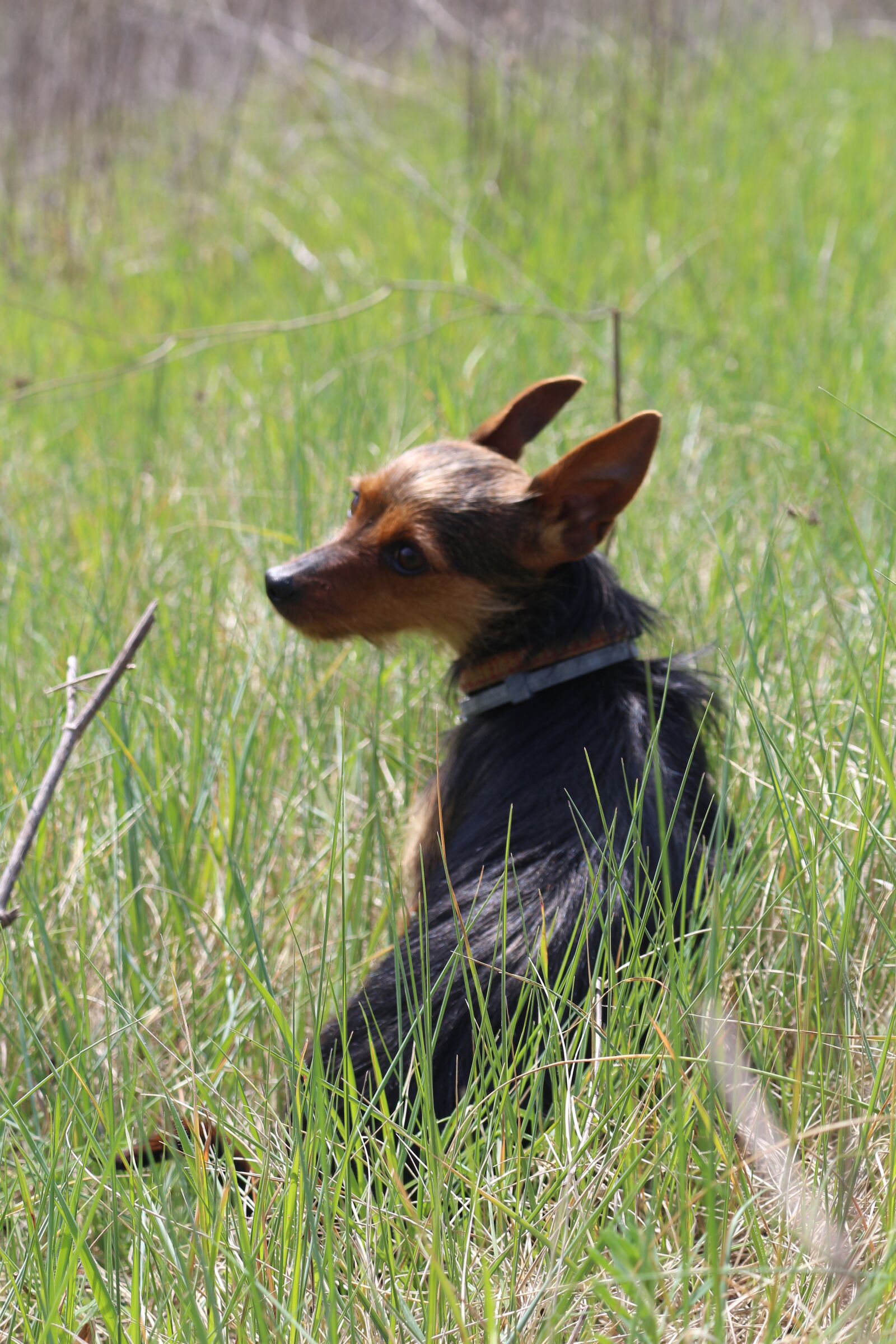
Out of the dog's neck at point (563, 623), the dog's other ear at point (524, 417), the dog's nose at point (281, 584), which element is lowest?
the dog's neck at point (563, 623)

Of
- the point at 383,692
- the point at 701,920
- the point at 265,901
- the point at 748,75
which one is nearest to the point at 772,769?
the point at 701,920

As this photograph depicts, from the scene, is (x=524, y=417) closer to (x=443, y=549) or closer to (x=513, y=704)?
(x=443, y=549)

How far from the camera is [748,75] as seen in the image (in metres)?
7.09

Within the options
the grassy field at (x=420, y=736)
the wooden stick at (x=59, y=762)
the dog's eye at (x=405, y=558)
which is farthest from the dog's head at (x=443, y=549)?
the wooden stick at (x=59, y=762)

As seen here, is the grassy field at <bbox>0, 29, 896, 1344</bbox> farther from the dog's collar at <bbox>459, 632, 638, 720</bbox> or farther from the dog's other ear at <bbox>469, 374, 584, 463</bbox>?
the dog's other ear at <bbox>469, 374, 584, 463</bbox>

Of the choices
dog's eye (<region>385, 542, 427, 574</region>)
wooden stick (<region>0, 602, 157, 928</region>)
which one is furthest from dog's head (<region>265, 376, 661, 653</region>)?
wooden stick (<region>0, 602, 157, 928</region>)

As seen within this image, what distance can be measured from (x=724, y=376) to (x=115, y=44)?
13.1ft

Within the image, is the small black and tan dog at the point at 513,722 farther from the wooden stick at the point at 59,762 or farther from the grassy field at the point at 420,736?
the wooden stick at the point at 59,762

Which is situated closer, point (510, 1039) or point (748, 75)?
point (510, 1039)

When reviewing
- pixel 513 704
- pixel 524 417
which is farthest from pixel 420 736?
pixel 524 417

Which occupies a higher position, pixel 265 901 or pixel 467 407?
pixel 467 407

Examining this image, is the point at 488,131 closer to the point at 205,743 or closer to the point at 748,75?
the point at 748,75

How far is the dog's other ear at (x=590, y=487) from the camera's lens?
1.90m

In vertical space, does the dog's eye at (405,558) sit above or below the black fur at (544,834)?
above
